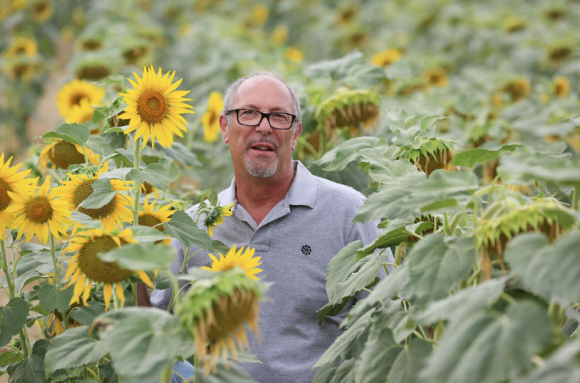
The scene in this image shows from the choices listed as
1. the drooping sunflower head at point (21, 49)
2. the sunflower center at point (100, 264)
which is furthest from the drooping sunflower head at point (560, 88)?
the drooping sunflower head at point (21, 49)

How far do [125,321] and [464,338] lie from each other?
439mm

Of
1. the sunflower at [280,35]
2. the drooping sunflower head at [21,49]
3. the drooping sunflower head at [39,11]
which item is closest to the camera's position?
the drooping sunflower head at [21,49]

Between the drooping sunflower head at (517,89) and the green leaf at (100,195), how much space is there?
2.68 m

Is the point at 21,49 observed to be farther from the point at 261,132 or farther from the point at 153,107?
the point at 153,107

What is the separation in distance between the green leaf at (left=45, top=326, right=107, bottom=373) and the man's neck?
682 mm

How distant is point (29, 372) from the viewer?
122cm

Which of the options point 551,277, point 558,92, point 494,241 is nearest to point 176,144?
point 494,241

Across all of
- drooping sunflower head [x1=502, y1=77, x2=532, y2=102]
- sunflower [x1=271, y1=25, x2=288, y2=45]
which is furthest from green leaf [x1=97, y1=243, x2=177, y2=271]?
sunflower [x1=271, y1=25, x2=288, y2=45]

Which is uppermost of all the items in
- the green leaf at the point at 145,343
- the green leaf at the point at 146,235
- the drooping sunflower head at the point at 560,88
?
the drooping sunflower head at the point at 560,88

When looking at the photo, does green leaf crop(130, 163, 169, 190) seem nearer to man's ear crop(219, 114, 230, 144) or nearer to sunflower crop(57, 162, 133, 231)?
sunflower crop(57, 162, 133, 231)

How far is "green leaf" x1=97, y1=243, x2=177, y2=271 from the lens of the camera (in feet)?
2.60

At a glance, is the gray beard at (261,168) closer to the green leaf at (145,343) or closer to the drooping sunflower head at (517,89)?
the green leaf at (145,343)

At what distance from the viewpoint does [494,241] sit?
2.71 ft

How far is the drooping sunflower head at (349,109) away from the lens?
1995mm
